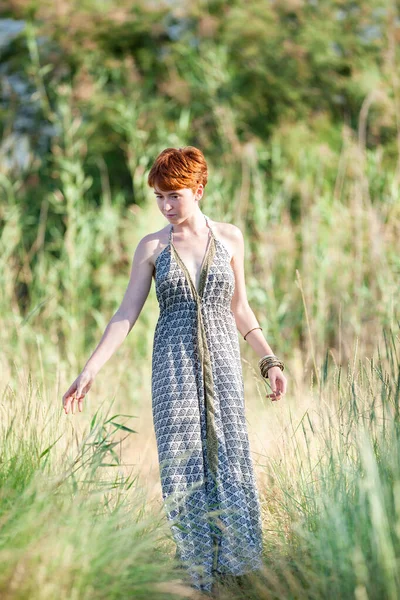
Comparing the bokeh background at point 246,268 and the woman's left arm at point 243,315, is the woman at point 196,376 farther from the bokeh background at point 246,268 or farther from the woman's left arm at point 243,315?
the bokeh background at point 246,268

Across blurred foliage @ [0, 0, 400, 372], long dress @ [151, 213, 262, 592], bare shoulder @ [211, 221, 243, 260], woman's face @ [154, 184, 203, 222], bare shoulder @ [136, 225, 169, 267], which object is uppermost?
blurred foliage @ [0, 0, 400, 372]

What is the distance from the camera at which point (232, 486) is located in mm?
3094

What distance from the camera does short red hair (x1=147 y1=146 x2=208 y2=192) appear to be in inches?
123

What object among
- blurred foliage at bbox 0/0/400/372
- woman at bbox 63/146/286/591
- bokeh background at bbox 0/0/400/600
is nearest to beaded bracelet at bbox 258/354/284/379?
woman at bbox 63/146/286/591

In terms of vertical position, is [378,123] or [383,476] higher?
[378,123]

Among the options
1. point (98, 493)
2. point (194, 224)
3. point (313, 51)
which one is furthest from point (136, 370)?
point (313, 51)

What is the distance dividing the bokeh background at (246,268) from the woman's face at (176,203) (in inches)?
25.0

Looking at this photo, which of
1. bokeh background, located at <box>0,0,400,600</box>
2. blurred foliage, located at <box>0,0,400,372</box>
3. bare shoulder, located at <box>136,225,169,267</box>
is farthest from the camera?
blurred foliage, located at <box>0,0,400,372</box>

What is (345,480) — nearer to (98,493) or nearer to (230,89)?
(98,493)

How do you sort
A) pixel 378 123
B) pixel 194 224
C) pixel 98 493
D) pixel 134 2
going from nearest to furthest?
pixel 98 493 → pixel 194 224 → pixel 378 123 → pixel 134 2

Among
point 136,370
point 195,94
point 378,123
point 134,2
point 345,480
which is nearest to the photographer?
point 345,480

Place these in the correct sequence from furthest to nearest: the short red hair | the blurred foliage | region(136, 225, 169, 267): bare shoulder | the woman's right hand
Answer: the blurred foliage < region(136, 225, 169, 267): bare shoulder < the short red hair < the woman's right hand

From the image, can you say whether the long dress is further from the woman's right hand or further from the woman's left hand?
the woman's right hand

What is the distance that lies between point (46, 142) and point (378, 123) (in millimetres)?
3638
